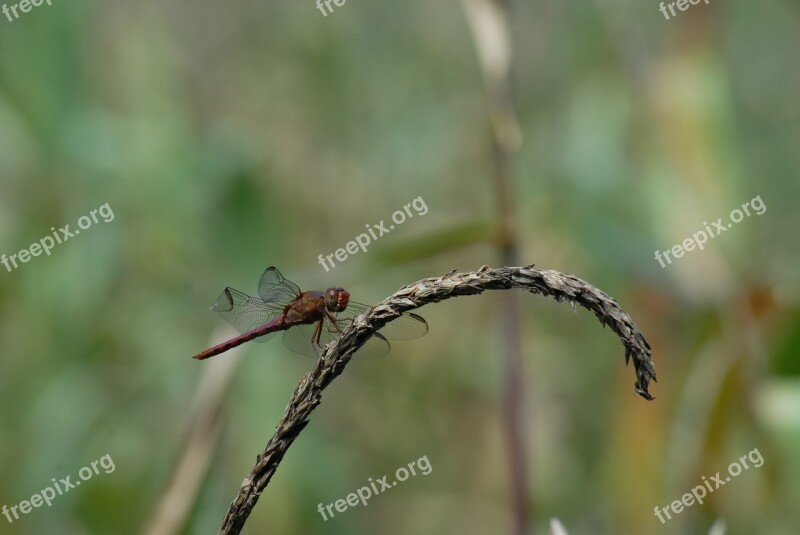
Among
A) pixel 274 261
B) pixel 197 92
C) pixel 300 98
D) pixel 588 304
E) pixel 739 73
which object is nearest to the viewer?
pixel 588 304

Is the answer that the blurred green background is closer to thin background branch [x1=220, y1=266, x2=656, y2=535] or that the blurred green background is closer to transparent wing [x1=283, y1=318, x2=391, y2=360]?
transparent wing [x1=283, y1=318, x2=391, y2=360]

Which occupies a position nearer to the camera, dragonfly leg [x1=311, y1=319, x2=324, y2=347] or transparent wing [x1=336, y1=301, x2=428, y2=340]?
transparent wing [x1=336, y1=301, x2=428, y2=340]

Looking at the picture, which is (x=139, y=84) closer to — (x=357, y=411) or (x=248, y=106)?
(x=248, y=106)

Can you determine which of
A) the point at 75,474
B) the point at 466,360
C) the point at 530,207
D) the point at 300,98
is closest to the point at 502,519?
the point at 466,360

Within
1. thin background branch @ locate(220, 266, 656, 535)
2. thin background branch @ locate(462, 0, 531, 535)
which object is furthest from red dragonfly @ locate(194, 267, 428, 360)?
thin background branch @ locate(220, 266, 656, 535)

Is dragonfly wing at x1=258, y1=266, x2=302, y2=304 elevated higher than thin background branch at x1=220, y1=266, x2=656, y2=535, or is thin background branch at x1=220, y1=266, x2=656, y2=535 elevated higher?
dragonfly wing at x1=258, y1=266, x2=302, y2=304

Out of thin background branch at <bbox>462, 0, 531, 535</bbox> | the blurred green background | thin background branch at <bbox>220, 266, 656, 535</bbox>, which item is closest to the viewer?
thin background branch at <bbox>220, 266, 656, 535</bbox>

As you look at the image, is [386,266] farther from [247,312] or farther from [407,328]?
[407,328]
